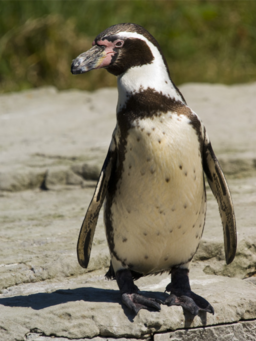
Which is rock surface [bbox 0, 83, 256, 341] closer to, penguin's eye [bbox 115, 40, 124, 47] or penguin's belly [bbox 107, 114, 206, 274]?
penguin's belly [bbox 107, 114, 206, 274]

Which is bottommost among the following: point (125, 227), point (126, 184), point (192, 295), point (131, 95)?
point (192, 295)

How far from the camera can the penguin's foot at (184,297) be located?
2479mm

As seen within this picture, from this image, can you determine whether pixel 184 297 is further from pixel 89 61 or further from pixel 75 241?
pixel 89 61

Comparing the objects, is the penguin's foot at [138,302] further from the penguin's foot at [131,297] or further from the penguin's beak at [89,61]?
the penguin's beak at [89,61]

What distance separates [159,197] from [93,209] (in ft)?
1.14

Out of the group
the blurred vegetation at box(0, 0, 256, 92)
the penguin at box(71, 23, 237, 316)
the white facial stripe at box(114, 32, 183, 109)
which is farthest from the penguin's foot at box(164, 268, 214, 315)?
the blurred vegetation at box(0, 0, 256, 92)

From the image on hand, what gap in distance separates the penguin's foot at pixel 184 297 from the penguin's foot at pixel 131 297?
3.7 inches

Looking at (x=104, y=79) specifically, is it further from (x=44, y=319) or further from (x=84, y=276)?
(x=44, y=319)

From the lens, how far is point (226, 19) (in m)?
10.0

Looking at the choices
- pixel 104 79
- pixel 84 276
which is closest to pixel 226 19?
pixel 104 79

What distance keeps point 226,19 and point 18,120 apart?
5456 mm

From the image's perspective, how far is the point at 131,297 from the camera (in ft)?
8.18

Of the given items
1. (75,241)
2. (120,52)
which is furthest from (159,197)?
(75,241)

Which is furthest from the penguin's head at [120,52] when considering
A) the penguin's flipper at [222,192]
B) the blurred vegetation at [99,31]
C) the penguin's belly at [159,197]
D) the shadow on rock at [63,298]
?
the blurred vegetation at [99,31]
